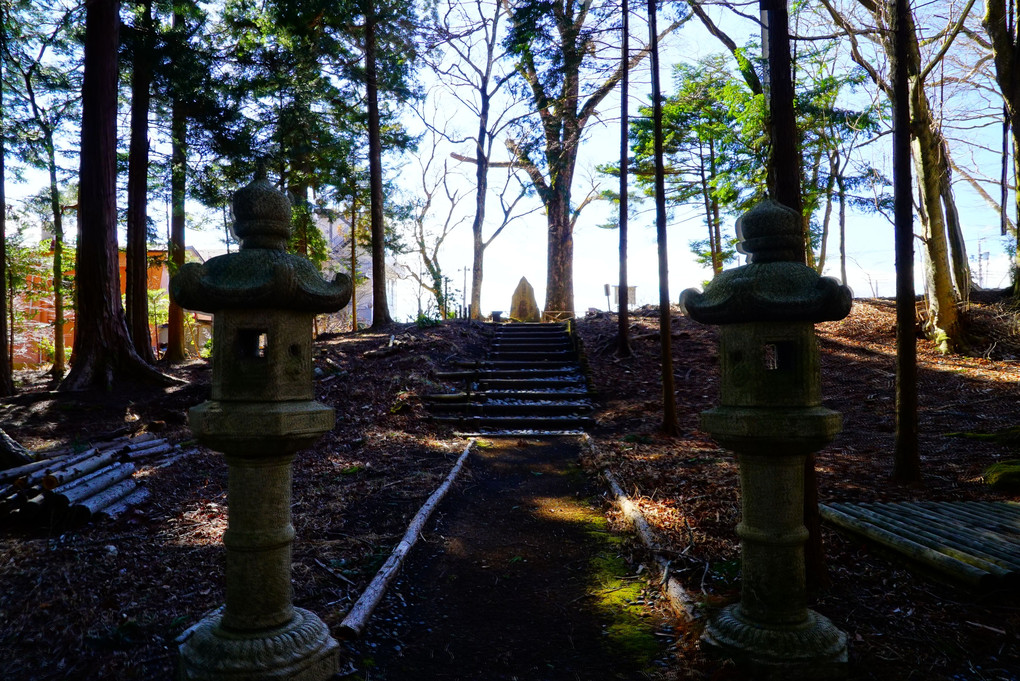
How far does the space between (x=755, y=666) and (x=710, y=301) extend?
1894 millimetres

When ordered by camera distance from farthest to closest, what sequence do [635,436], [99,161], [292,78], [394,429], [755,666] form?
[292,78]
[99,161]
[394,429]
[635,436]
[755,666]

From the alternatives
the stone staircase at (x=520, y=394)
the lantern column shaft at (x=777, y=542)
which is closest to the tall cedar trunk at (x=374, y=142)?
the stone staircase at (x=520, y=394)

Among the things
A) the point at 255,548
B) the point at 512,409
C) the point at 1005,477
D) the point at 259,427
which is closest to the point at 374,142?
the point at 512,409

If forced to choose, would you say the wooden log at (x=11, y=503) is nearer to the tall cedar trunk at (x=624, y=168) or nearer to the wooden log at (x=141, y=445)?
the wooden log at (x=141, y=445)

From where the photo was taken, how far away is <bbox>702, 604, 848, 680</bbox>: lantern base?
289 cm

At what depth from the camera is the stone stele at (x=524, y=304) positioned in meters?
24.1

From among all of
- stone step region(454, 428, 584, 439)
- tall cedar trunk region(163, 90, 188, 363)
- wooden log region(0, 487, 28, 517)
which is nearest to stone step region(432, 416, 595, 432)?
stone step region(454, 428, 584, 439)

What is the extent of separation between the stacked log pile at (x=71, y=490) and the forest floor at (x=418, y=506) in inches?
5.6

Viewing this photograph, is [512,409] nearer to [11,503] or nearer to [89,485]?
[89,485]

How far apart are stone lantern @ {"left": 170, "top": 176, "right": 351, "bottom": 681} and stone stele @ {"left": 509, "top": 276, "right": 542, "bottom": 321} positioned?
68.8ft

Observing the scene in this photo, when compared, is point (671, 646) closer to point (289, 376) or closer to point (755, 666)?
point (755, 666)

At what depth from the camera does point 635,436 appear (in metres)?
9.41

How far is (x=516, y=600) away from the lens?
4242mm

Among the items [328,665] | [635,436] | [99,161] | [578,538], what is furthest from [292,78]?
[328,665]
